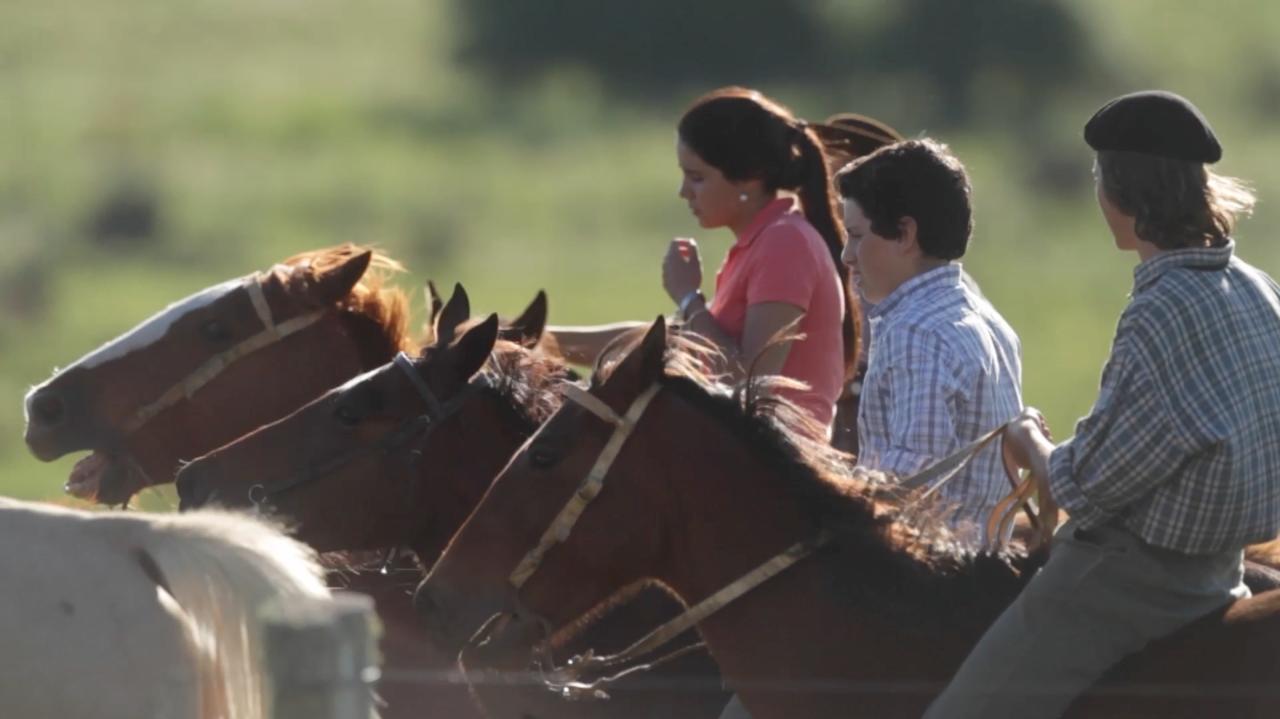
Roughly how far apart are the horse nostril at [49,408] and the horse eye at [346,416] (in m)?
1.24

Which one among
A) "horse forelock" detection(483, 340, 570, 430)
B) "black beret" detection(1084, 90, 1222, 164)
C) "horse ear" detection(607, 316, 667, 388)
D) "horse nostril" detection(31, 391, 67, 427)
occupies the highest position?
"black beret" detection(1084, 90, 1222, 164)

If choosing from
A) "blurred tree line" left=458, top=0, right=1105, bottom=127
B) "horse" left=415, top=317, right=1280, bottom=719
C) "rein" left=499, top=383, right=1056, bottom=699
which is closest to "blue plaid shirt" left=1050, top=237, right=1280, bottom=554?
"rein" left=499, top=383, right=1056, bottom=699

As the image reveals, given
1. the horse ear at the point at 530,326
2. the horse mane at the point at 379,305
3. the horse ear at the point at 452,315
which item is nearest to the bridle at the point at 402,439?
the horse ear at the point at 452,315

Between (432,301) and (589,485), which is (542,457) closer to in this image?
(589,485)

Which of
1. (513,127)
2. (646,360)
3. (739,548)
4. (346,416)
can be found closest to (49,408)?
(346,416)

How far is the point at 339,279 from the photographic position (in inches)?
240

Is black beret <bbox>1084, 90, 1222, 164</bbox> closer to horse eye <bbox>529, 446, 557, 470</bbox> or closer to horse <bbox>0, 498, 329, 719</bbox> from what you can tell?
horse eye <bbox>529, 446, 557, 470</bbox>

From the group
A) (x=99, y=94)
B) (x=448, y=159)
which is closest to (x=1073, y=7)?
(x=448, y=159)

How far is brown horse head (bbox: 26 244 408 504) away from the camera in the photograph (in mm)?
6121

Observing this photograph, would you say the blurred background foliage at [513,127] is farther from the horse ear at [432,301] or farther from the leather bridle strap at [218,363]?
the leather bridle strap at [218,363]

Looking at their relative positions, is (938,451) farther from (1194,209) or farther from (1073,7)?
(1073,7)

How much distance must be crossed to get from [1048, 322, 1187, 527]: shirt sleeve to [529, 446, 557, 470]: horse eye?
1.05 meters

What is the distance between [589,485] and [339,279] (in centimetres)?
194

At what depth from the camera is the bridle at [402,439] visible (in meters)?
5.29
